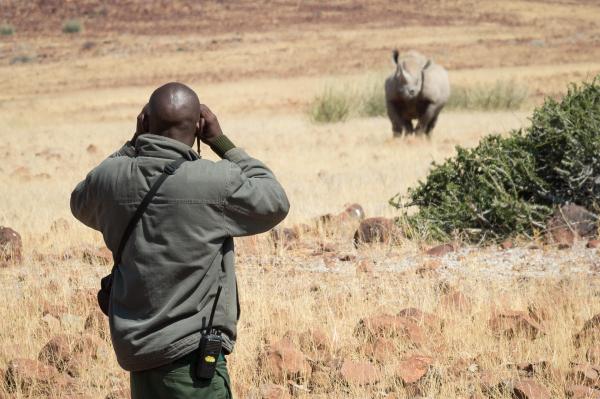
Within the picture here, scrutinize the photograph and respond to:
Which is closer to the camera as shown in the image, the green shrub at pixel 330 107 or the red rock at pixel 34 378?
the red rock at pixel 34 378

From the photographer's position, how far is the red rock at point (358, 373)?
4961mm

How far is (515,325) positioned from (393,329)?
2.17 ft

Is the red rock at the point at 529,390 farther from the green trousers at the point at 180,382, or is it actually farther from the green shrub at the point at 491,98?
the green shrub at the point at 491,98

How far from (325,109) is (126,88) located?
22.1 meters

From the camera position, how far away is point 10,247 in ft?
27.5

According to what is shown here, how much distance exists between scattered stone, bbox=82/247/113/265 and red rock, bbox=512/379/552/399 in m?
4.09

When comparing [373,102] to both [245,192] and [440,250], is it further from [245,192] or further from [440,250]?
[245,192]

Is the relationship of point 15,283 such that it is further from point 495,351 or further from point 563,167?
point 563,167

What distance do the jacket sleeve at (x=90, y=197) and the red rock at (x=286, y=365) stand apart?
5.24ft

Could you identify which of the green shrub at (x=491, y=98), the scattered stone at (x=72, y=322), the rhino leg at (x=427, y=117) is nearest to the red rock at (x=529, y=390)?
the scattered stone at (x=72, y=322)

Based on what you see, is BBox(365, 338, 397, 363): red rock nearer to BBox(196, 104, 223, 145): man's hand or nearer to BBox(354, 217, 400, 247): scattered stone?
BBox(196, 104, 223, 145): man's hand

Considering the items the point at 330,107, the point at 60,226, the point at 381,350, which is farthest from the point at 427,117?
the point at 381,350

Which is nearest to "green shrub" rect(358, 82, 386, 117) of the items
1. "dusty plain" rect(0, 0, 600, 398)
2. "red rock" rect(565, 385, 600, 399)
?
"dusty plain" rect(0, 0, 600, 398)

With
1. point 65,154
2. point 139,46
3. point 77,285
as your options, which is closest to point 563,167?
point 77,285
